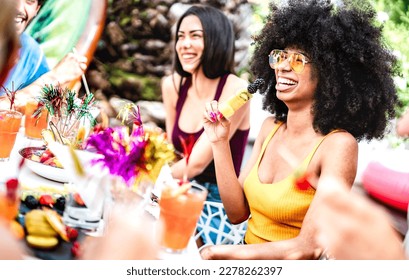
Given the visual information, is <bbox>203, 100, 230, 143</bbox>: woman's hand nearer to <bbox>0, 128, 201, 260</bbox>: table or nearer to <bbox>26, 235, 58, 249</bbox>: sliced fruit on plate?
<bbox>0, 128, 201, 260</bbox>: table

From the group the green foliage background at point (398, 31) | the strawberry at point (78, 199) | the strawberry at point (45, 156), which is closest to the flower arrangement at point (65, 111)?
the strawberry at point (45, 156)

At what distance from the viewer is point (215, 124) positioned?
150cm

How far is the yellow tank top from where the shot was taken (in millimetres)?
1380

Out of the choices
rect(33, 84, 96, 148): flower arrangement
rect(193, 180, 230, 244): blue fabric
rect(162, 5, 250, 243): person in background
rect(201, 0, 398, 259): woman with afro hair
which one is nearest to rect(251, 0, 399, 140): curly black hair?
rect(201, 0, 398, 259): woman with afro hair

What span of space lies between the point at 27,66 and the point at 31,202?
0.65 metres

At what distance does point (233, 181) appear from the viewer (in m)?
1.54

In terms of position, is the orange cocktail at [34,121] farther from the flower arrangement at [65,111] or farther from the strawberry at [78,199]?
the strawberry at [78,199]

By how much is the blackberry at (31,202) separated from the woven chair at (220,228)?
1.86 feet

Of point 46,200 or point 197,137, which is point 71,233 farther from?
point 197,137

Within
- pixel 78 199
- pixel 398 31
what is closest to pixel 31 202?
pixel 78 199

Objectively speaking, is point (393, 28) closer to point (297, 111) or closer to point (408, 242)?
point (297, 111)

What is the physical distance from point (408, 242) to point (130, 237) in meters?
0.84

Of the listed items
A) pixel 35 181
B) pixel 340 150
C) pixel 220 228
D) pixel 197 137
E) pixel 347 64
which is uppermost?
pixel 347 64
